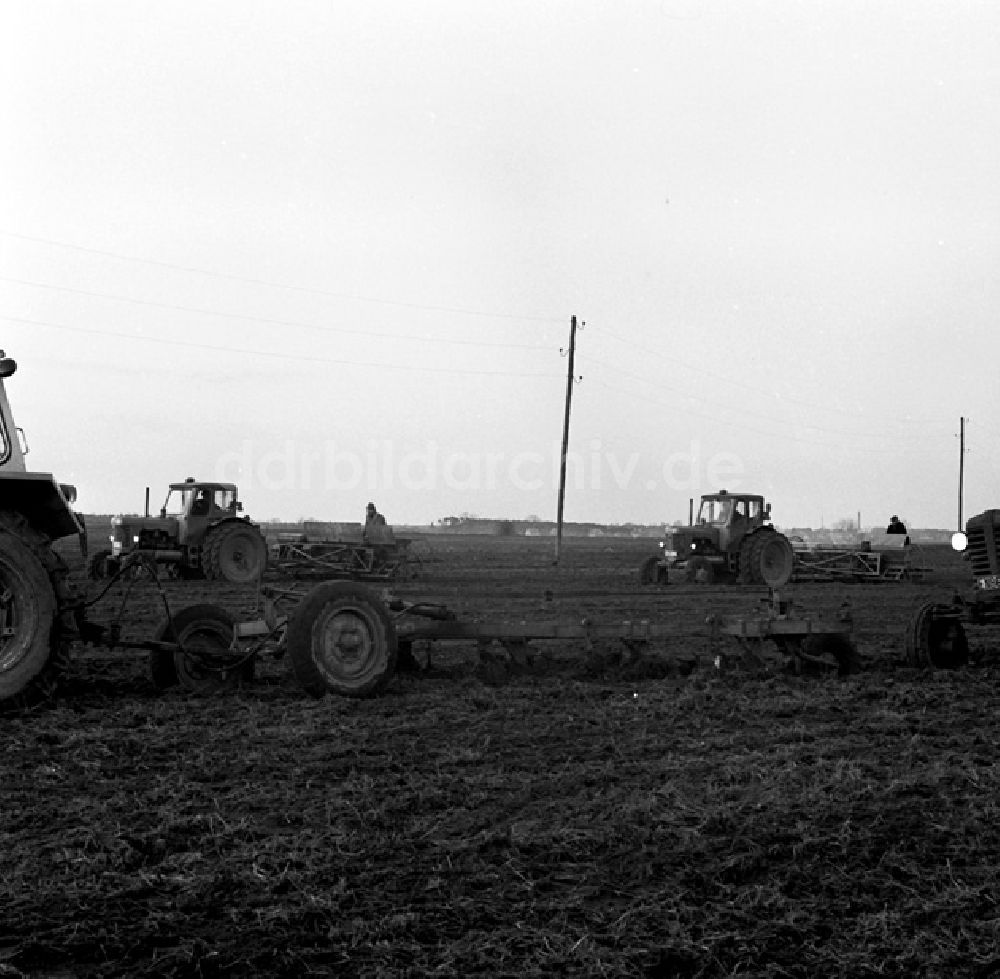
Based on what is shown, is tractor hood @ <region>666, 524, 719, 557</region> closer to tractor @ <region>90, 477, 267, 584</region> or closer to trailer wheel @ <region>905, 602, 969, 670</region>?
tractor @ <region>90, 477, 267, 584</region>

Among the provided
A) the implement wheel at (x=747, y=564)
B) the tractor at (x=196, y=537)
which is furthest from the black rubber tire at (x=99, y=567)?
the implement wheel at (x=747, y=564)

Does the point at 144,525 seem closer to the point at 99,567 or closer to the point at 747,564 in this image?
the point at 99,567

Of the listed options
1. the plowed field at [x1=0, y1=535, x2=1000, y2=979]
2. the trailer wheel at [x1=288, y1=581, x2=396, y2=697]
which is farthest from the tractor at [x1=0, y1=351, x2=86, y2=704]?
the trailer wheel at [x1=288, y1=581, x2=396, y2=697]

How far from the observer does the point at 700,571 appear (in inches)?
995

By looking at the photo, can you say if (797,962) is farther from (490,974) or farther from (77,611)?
(77,611)

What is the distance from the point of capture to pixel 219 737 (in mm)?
7168

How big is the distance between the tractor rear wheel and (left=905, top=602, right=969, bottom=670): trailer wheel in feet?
44.6

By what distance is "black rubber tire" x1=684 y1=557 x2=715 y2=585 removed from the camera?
82.6ft

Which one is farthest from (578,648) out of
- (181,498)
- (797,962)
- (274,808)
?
(181,498)

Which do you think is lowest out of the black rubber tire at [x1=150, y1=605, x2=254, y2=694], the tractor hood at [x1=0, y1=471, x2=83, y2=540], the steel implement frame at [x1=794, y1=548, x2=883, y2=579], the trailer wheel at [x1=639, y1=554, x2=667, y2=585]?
the black rubber tire at [x1=150, y1=605, x2=254, y2=694]

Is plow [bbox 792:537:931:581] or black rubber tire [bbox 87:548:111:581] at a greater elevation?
plow [bbox 792:537:931:581]

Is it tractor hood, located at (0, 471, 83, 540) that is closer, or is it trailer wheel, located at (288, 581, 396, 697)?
tractor hood, located at (0, 471, 83, 540)

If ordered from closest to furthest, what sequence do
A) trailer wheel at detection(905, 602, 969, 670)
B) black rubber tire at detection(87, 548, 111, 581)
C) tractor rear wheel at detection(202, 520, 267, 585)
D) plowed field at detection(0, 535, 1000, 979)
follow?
plowed field at detection(0, 535, 1000, 979)
trailer wheel at detection(905, 602, 969, 670)
tractor rear wheel at detection(202, 520, 267, 585)
black rubber tire at detection(87, 548, 111, 581)

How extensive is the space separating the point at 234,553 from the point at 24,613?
15.0 meters
